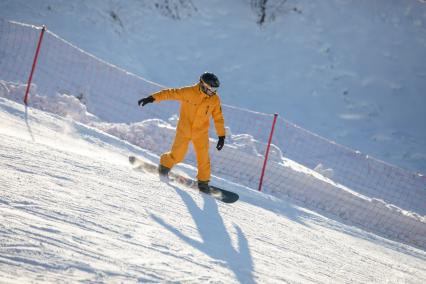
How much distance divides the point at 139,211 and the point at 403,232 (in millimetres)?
6295

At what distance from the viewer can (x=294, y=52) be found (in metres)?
18.0

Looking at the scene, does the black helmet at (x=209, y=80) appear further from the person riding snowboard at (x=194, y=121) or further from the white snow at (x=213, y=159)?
the white snow at (x=213, y=159)

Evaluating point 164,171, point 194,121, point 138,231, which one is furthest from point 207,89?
point 138,231

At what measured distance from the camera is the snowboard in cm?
578

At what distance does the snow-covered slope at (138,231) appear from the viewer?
2.87 m

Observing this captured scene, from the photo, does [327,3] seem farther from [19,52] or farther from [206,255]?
[206,255]

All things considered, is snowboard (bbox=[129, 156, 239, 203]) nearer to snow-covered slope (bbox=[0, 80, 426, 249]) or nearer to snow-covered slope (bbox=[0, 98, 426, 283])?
snow-covered slope (bbox=[0, 98, 426, 283])

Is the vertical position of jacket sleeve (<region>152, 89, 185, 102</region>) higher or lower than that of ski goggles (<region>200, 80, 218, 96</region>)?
lower

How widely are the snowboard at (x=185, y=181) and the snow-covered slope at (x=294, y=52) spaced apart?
919 centimetres

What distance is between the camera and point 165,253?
330cm

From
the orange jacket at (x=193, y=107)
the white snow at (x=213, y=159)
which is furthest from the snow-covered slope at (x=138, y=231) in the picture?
the orange jacket at (x=193, y=107)

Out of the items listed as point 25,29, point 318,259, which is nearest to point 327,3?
point 25,29

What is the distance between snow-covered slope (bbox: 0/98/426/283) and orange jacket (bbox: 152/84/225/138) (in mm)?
836

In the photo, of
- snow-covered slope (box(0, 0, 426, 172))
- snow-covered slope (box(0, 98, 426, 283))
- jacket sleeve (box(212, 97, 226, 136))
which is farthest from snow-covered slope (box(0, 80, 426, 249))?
snow-covered slope (box(0, 0, 426, 172))
